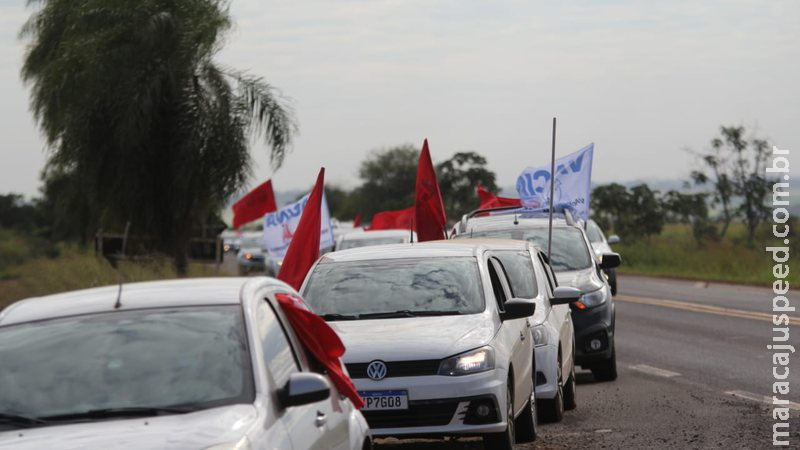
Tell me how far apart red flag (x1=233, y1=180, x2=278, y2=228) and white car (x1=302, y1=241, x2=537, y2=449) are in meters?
18.4

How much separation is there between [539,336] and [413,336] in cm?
250

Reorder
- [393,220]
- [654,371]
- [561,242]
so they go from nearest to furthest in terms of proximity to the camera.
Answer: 1. [654,371]
2. [561,242]
3. [393,220]

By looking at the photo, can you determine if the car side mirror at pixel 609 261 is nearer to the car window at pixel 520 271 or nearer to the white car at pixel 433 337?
the car window at pixel 520 271

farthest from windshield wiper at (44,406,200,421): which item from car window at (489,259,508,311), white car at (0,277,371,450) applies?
car window at (489,259,508,311)

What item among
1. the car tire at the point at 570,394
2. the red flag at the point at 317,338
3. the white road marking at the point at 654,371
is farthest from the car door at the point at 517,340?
the white road marking at the point at 654,371

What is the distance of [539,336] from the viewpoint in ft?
40.9

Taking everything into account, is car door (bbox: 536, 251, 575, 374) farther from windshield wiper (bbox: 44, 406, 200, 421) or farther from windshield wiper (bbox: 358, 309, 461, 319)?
windshield wiper (bbox: 44, 406, 200, 421)

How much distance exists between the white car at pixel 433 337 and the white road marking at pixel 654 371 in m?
4.45

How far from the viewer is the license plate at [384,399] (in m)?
9.89

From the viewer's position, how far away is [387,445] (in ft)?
37.9

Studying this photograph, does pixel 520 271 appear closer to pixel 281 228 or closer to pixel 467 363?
pixel 467 363

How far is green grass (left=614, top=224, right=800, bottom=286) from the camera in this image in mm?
39312

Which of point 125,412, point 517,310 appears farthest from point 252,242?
point 125,412

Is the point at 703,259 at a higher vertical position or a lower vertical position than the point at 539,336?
lower
